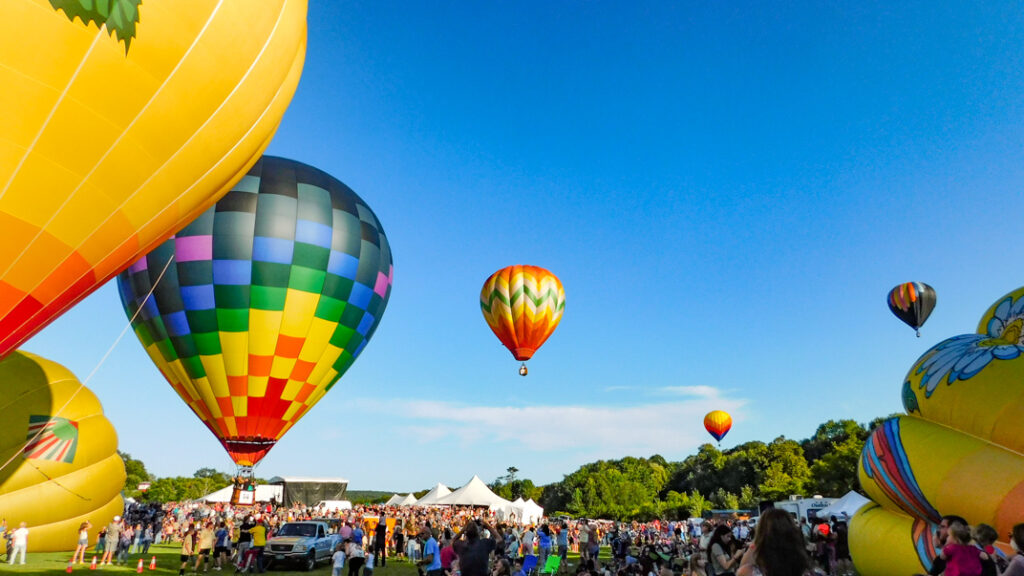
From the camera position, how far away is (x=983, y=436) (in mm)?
8992

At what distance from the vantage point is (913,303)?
95.7ft

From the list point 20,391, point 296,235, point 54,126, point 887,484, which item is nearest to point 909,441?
point 887,484

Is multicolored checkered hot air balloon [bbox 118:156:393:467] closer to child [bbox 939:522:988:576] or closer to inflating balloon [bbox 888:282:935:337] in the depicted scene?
child [bbox 939:522:988:576]

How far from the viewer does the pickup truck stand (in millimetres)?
14617

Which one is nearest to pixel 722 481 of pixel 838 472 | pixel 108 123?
pixel 838 472

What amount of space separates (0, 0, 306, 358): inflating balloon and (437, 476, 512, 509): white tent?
28.5 meters

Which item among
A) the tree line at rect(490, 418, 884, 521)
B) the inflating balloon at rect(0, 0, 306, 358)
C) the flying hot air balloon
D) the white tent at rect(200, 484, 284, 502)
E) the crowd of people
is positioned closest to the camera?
the crowd of people

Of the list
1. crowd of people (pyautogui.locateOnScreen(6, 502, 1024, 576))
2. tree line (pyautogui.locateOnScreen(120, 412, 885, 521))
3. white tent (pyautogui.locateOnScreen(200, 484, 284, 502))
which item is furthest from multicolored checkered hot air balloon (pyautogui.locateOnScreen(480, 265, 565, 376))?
tree line (pyautogui.locateOnScreen(120, 412, 885, 521))

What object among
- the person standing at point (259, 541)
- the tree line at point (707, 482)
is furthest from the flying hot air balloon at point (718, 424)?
the person standing at point (259, 541)

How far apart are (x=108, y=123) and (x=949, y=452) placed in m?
12.0

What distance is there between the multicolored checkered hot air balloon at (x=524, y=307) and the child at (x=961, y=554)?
25111mm

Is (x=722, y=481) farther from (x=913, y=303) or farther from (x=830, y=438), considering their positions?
(x=913, y=303)

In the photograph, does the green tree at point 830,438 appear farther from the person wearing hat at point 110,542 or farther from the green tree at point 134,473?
the green tree at point 134,473

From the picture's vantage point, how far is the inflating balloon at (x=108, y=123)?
21.3ft
